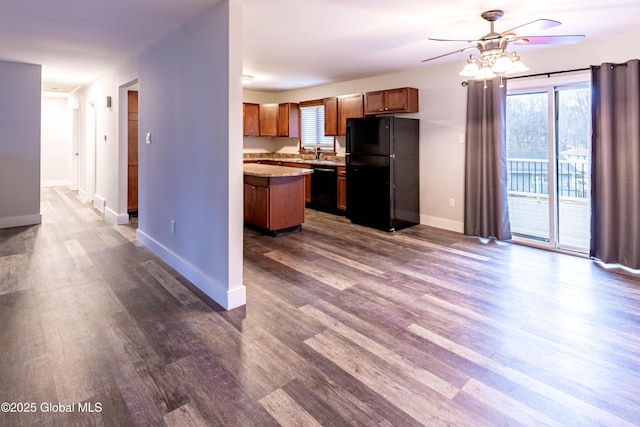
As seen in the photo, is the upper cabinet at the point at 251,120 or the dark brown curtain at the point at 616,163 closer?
the dark brown curtain at the point at 616,163

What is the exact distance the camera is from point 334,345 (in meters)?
2.27

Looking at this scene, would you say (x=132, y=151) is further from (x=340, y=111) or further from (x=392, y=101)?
(x=392, y=101)

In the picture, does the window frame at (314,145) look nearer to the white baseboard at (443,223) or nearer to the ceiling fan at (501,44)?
the white baseboard at (443,223)

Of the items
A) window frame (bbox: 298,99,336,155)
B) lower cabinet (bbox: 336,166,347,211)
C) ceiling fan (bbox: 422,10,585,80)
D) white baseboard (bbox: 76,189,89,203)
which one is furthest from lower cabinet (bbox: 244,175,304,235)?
white baseboard (bbox: 76,189,89,203)

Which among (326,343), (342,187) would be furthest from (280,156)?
(326,343)

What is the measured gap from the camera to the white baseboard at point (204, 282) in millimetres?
2795

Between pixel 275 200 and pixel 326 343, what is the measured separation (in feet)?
9.20

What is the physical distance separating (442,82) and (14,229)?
6.26 m

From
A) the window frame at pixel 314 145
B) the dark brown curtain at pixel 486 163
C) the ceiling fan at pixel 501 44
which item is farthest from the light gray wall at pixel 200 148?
the window frame at pixel 314 145

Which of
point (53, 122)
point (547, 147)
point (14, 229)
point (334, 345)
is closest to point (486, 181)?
point (547, 147)

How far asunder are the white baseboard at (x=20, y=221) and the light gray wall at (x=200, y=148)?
268cm

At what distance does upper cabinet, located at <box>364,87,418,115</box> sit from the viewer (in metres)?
5.37

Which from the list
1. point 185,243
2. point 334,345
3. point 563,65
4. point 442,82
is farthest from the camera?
point 442,82

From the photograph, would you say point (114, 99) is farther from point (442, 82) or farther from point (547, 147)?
point (547, 147)
